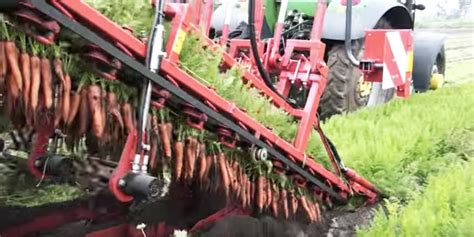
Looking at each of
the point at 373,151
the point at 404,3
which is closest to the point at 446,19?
the point at 404,3

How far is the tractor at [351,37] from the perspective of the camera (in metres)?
5.29

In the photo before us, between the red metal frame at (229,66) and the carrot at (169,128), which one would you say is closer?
the red metal frame at (229,66)

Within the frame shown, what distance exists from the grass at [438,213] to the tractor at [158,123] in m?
0.43

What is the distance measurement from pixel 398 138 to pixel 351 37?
5.80ft

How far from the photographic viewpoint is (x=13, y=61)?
1.66 metres

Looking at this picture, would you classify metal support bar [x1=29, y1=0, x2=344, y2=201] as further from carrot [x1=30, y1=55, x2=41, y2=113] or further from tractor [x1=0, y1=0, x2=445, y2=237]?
carrot [x1=30, y1=55, x2=41, y2=113]

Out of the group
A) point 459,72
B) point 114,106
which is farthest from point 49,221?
point 459,72

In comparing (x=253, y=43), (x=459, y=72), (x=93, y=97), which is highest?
(x=459, y=72)

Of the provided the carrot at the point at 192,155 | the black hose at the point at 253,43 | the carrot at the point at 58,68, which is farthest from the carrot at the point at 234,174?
the carrot at the point at 58,68

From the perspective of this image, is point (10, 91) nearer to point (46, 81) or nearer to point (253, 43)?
point (46, 81)

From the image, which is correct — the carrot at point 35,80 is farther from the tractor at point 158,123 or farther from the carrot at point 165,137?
the carrot at point 165,137

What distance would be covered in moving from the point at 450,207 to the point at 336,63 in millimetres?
2801

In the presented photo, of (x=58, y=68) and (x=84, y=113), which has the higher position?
(x=58, y=68)

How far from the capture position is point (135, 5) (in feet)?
6.61
